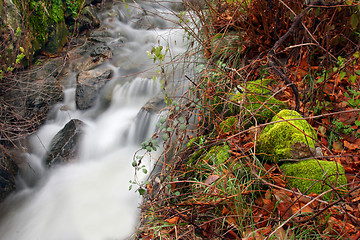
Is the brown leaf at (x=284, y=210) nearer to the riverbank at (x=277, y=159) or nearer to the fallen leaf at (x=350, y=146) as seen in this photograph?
the riverbank at (x=277, y=159)

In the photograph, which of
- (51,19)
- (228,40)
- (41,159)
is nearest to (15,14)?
(51,19)

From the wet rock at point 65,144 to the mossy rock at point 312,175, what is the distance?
3762 mm

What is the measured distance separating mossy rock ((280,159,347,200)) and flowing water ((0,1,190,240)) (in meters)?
1.80

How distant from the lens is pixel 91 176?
4.43m

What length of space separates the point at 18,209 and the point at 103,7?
692cm

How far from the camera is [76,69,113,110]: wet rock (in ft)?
18.6

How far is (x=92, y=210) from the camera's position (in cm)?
386

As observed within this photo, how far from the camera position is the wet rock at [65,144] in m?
4.60

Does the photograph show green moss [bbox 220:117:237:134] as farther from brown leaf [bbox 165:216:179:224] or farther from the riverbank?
brown leaf [bbox 165:216:179:224]

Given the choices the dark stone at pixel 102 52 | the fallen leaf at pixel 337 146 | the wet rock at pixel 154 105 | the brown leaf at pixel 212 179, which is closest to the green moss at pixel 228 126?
the brown leaf at pixel 212 179

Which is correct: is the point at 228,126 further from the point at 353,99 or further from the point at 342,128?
the point at 353,99

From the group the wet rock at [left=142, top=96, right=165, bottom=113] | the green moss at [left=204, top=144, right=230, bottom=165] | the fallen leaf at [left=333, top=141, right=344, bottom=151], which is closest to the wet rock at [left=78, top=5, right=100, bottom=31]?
the wet rock at [left=142, top=96, right=165, bottom=113]

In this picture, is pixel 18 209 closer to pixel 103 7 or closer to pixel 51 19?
pixel 51 19

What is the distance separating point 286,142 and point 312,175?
323 millimetres
